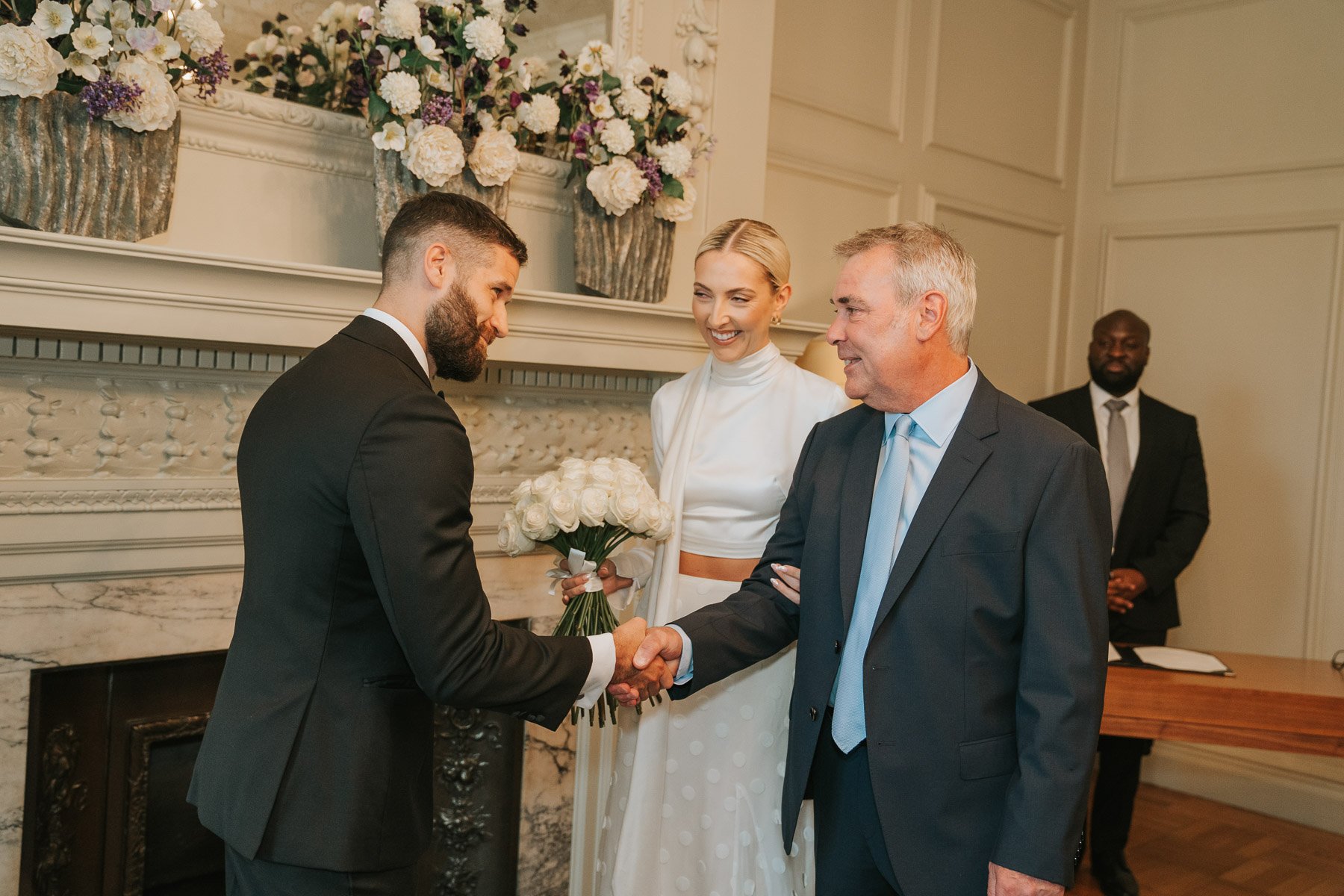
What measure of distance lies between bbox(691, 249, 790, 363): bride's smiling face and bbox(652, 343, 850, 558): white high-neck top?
0.06 meters

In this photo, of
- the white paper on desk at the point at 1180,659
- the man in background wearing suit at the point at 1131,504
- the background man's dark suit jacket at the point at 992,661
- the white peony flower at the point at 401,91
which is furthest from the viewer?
the man in background wearing suit at the point at 1131,504

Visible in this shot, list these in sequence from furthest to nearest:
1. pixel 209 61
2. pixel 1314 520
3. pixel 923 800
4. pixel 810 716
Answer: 1. pixel 1314 520
2. pixel 209 61
3. pixel 810 716
4. pixel 923 800

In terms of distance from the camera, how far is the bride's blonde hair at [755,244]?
102 inches

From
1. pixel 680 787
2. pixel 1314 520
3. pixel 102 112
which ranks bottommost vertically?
pixel 680 787

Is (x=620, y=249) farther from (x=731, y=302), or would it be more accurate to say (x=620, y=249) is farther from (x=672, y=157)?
(x=731, y=302)

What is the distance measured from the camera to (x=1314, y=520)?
498 cm

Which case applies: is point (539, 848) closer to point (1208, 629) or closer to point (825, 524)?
point (825, 524)

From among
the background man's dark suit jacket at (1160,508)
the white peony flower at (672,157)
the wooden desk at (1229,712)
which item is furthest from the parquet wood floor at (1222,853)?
the white peony flower at (672,157)

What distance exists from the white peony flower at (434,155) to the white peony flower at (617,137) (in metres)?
0.43

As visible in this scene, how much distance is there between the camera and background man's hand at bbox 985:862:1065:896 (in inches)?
70.0

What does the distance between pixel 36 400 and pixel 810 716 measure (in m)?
1.79

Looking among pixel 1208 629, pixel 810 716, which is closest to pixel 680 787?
pixel 810 716

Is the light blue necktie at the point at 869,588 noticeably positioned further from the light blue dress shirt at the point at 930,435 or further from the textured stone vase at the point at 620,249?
the textured stone vase at the point at 620,249

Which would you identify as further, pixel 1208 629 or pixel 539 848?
pixel 1208 629
